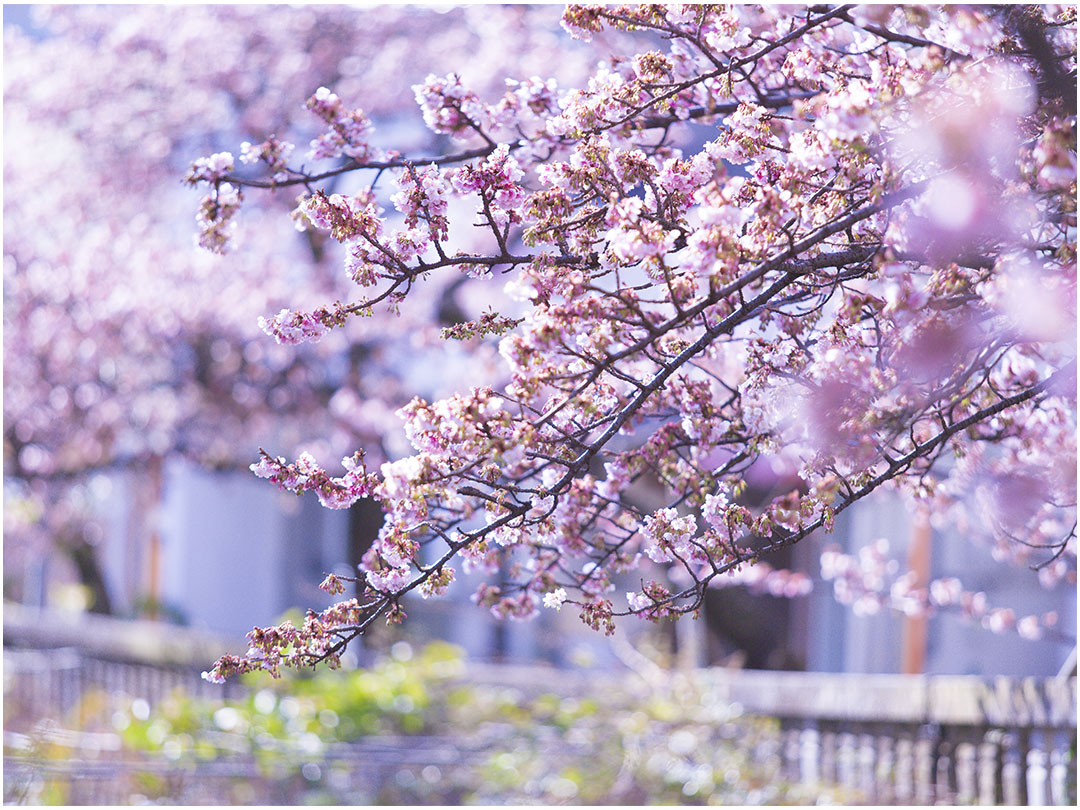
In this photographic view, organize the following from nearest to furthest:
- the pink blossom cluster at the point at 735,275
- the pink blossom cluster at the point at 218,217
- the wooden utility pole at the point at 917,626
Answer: the pink blossom cluster at the point at 735,275, the pink blossom cluster at the point at 218,217, the wooden utility pole at the point at 917,626

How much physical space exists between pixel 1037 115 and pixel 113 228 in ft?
29.1

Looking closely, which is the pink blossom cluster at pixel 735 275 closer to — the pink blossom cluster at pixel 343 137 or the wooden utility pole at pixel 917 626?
the pink blossom cluster at pixel 343 137

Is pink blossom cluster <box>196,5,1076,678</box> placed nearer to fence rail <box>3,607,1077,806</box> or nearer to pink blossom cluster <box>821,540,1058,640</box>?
fence rail <box>3,607,1077,806</box>

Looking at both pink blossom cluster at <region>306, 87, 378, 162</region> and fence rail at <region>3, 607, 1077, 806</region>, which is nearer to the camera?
pink blossom cluster at <region>306, 87, 378, 162</region>

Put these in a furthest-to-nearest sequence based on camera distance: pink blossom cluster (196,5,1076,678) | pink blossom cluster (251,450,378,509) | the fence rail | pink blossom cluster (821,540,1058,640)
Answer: pink blossom cluster (821,540,1058,640) → the fence rail → pink blossom cluster (251,450,378,509) → pink blossom cluster (196,5,1076,678)

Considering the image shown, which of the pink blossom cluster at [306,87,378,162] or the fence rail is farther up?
the pink blossom cluster at [306,87,378,162]

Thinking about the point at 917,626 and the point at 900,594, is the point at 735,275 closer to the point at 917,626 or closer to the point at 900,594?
the point at 900,594

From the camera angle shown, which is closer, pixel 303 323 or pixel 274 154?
pixel 303 323

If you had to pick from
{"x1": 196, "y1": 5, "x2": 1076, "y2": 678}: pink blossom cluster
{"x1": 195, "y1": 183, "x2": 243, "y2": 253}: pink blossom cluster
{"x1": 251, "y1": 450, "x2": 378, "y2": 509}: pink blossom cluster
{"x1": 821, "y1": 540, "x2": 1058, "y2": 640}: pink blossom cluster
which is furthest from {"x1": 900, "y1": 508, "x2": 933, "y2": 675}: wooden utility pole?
{"x1": 251, "y1": 450, "x2": 378, "y2": 509}: pink blossom cluster

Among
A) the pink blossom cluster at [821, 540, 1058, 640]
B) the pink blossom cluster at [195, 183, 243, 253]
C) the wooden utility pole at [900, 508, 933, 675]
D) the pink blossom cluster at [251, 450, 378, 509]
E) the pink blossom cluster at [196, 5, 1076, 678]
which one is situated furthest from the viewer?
the wooden utility pole at [900, 508, 933, 675]

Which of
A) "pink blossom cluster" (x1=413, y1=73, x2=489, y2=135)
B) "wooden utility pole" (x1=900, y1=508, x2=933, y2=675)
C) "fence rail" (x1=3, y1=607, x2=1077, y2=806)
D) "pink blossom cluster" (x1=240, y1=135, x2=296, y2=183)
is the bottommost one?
"fence rail" (x1=3, y1=607, x2=1077, y2=806)

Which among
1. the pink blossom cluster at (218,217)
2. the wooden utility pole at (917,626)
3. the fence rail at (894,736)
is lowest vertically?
the fence rail at (894,736)

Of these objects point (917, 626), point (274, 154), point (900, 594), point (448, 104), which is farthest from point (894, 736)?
point (274, 154)

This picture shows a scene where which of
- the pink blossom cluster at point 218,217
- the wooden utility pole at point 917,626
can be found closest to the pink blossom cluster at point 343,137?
the pink blossom cluster at point 218,217
